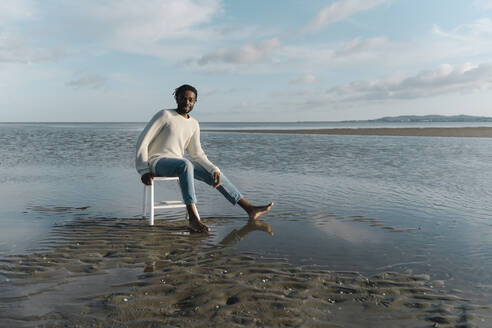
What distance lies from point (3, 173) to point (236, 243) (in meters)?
8.92

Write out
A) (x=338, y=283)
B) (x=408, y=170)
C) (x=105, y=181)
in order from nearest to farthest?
(x=338, y=283) < (x=105, y=181) < (x=408, y=170)

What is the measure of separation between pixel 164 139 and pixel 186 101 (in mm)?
637

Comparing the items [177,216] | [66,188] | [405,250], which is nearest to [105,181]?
[66,188]

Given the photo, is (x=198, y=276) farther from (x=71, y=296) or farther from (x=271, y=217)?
(x=271, y=217)

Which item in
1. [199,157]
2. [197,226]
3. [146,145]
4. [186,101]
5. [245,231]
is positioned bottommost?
[245,231]

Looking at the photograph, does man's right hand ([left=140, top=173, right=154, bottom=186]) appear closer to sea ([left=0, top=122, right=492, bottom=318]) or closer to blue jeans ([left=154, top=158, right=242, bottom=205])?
blue jeans ([left=154, top=158, right=242, bottom=205])

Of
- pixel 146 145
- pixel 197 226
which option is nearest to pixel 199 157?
pixel 146 145

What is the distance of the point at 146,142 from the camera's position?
5285 mm

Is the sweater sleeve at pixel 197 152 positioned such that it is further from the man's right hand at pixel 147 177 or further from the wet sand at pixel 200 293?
the wet sand at pixel 200 293

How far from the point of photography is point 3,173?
1052cm

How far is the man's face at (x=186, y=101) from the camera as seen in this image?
17.9 feet

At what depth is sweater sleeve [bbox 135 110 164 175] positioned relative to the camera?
5.25 m

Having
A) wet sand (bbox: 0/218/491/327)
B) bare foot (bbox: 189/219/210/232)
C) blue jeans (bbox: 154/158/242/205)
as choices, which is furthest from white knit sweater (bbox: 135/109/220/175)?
wet sand (bbox: 0/218/491/327)

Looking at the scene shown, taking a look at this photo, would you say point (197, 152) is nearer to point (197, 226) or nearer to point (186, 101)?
point (186, 101)
